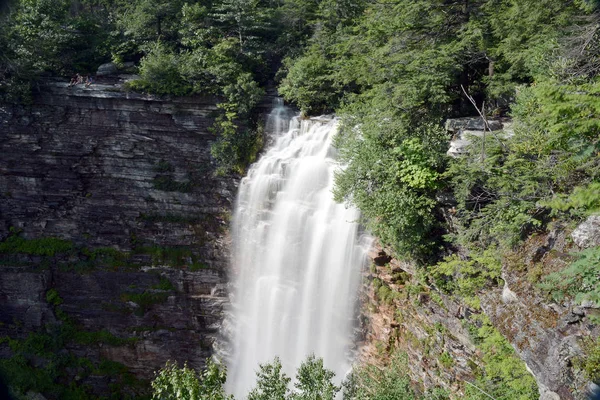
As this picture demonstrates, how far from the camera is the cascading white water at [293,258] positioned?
14.1 metres

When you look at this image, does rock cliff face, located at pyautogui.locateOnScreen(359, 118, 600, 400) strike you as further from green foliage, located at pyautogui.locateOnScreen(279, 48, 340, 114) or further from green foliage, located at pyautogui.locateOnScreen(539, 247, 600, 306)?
green foliage, located at pyautogui.locateOnScreen(279, 48, 340, 114)

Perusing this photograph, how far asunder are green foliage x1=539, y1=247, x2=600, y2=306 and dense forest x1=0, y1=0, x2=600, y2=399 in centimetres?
2

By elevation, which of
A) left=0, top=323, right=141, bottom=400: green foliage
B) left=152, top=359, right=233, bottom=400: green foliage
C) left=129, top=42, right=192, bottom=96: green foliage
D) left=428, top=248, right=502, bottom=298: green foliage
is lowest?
left=0, top=323, right=141, bottom=400: green foliage

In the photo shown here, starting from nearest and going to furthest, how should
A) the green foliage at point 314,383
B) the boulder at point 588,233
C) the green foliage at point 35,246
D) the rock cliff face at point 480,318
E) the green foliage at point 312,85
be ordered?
the boulder at point 588,233, the rock cliff face at point 480,318, the green foliage at point 314,383, the green foliage at point 312,85, the green foliage at point 35,246

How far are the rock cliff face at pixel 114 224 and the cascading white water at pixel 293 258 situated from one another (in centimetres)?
190

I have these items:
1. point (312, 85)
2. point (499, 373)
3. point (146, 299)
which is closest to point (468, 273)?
point (499, 373)

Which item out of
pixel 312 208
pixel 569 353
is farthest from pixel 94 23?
pixel 569 353

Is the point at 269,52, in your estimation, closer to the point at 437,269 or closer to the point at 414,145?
the point at 414,145

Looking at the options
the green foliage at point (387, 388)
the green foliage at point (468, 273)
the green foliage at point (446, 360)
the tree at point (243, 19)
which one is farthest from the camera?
A: the tree at point (243, 19)

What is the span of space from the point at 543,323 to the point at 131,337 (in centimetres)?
1915

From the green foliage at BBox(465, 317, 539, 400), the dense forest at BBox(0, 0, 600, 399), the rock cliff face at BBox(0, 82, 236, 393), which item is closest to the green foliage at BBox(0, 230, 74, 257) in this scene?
the rock cliff face at BBox(0, 82, 236, 393)

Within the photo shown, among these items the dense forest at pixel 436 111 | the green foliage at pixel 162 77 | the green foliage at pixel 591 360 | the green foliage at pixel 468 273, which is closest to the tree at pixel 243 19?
the dense forest at pixel 436 111

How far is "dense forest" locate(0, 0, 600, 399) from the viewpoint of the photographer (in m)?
7.50

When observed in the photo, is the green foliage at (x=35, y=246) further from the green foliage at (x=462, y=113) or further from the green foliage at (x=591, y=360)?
the green foliage at (x=591, y=360)
